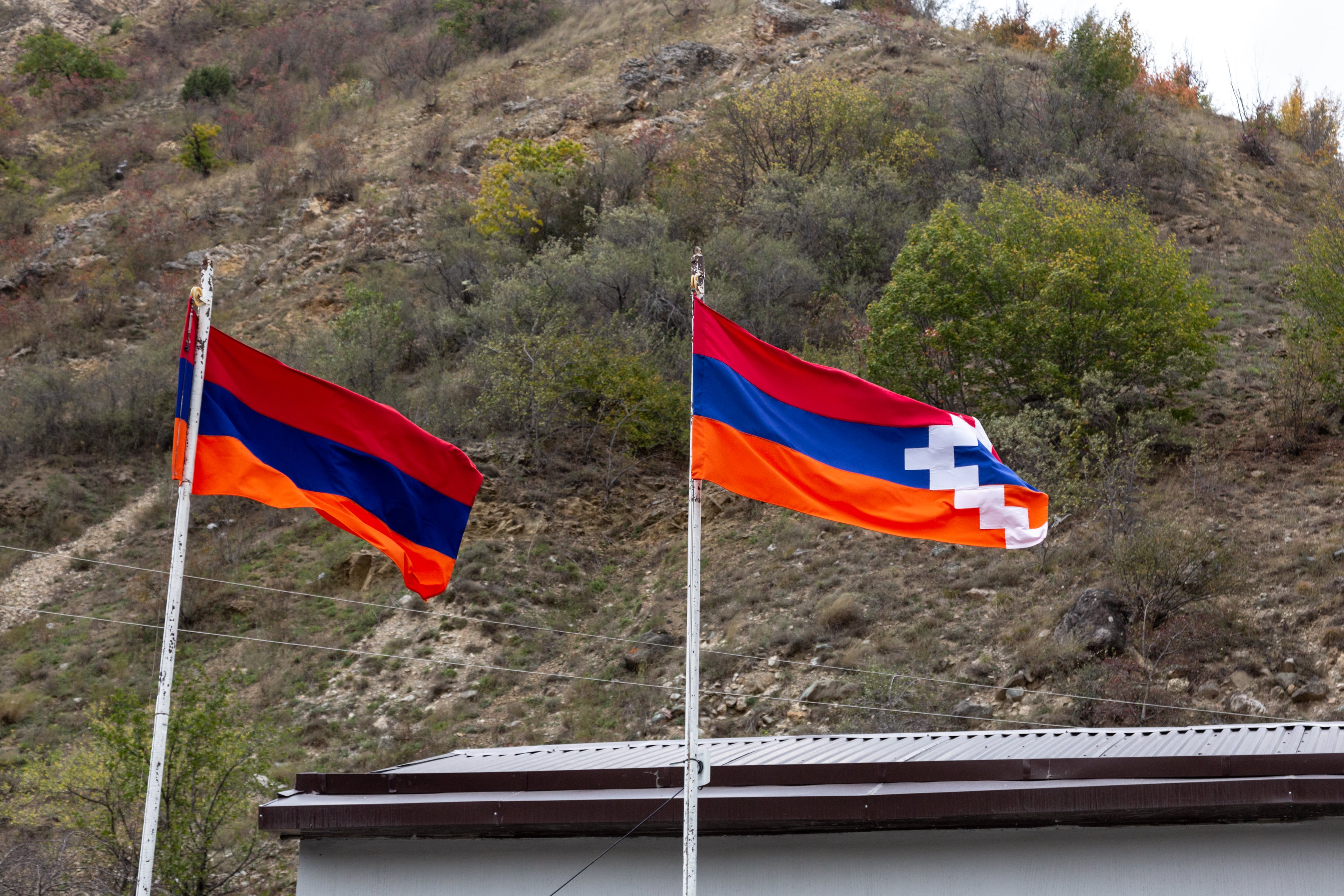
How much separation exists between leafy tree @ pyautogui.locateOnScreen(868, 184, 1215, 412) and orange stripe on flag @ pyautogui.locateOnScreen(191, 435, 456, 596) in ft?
61.8

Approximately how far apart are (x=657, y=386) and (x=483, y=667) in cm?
981

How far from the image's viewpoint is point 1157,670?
16.7 metres

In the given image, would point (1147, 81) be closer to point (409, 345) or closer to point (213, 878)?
point (409, 345)

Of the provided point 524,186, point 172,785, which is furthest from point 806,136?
point 172,785

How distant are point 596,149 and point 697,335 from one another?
125ft

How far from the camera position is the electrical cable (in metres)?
7.99

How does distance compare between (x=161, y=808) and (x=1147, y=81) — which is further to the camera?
(x=1147, y=81)

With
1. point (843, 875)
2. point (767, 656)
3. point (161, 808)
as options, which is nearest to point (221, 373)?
point (843, 875)

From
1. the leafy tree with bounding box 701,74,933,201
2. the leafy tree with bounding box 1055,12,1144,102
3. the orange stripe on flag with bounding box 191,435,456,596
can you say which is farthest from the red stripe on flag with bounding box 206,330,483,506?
the leafy tree with bounding box 1055,12,1144,102

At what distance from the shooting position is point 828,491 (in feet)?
24.7

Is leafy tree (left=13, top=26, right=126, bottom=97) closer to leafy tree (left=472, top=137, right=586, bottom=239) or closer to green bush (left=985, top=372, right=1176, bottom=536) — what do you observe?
leafy tree (left=472, top=137, right=586, bottom=239)

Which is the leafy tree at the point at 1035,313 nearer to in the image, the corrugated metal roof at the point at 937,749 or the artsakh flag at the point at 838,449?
the corrugated metal roof at the point at 937,749

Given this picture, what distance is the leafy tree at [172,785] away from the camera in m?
14.6

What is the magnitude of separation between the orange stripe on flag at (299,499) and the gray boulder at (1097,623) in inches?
482
